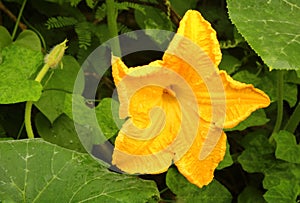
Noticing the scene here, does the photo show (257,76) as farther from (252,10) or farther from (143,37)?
(252,10)

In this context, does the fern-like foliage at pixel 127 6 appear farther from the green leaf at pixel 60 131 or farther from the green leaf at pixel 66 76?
the green leaf at pixel 60 131

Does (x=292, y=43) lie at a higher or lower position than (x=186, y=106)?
higher

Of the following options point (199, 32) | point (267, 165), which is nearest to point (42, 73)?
point (199, 32)

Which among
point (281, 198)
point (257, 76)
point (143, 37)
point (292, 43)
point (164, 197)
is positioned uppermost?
point (292, 43)

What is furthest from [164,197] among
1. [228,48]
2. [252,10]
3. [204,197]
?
[252,10]

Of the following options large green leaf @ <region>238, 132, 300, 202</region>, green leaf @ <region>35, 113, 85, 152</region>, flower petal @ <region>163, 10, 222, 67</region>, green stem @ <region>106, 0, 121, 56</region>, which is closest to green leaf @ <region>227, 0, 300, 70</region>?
flower petal @ <region>163, 10, 222, 67</region>

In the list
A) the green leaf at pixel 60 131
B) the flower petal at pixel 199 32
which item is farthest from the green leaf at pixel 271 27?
the green leaf at pixel 60 131

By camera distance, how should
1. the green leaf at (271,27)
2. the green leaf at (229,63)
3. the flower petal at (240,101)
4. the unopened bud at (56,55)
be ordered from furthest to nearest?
the green leaf at (229,63), the unopened bud at (56,55), the flower petal at (240,101), the green leaf at (271,27)

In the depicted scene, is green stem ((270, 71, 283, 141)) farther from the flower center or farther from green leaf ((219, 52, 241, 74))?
the flower center
